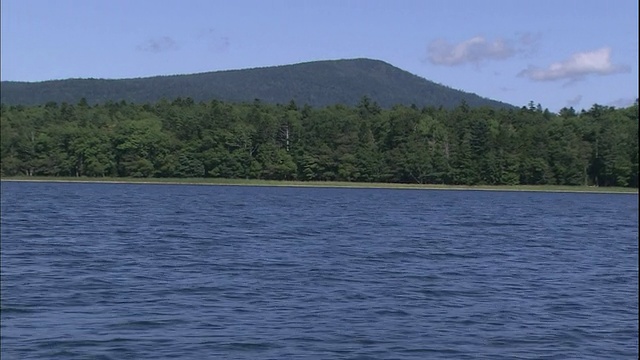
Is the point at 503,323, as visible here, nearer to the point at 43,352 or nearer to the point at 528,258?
the point at 43,352

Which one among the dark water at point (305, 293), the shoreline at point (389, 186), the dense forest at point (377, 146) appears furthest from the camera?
the shoreline at point (389, 186)

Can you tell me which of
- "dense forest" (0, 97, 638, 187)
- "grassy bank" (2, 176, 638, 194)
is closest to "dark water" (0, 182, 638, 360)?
"dense forest" (0, 97, 638, 187)

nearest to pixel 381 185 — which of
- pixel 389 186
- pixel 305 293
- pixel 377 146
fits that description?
pixel 389 186

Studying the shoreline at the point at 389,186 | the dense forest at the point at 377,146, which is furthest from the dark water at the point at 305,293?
the shoreline at the point at 389,186

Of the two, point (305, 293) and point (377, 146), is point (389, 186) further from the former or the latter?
point (305, 293)

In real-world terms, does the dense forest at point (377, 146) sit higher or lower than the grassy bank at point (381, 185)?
higher

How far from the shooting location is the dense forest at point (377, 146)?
133625 millimetres

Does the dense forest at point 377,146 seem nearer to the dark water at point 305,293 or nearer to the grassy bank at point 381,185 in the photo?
the grassy bank at point 381,185

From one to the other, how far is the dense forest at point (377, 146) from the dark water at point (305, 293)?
83.2 metres

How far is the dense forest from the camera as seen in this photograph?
438ft

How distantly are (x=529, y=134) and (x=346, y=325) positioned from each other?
130 m

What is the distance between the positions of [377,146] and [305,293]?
12557cm

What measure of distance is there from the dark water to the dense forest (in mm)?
83214

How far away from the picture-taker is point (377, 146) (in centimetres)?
15000
